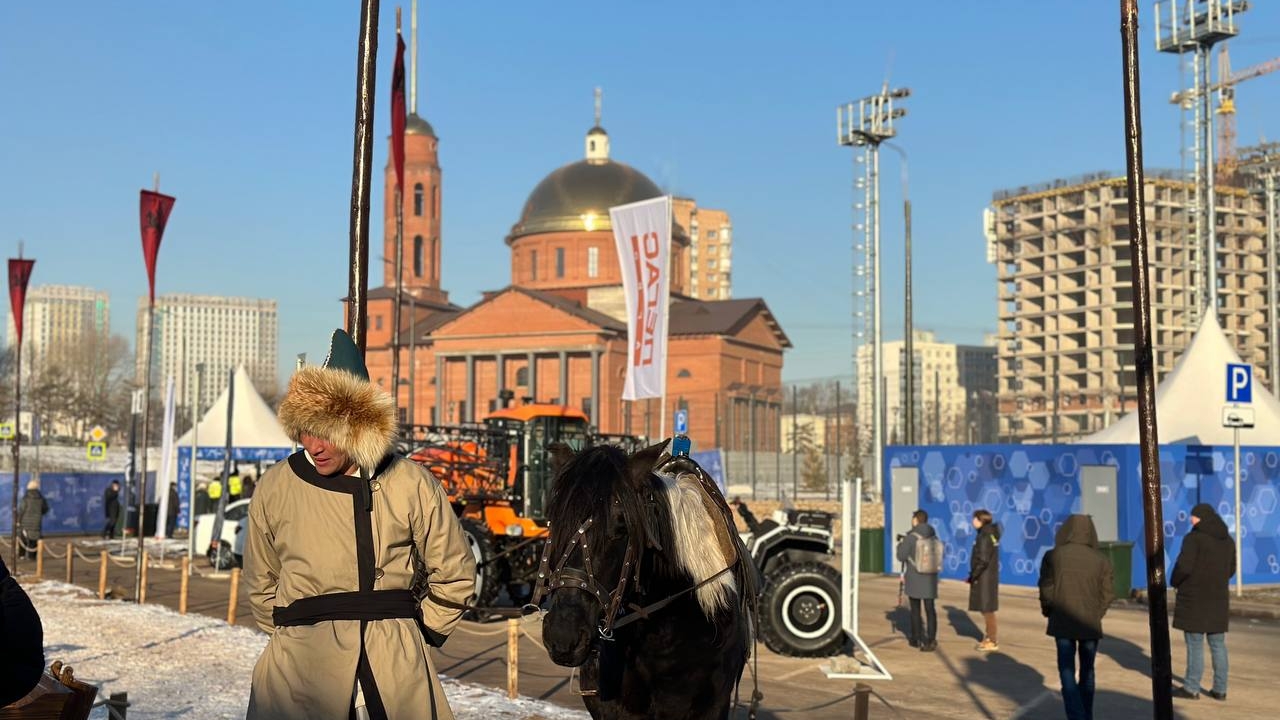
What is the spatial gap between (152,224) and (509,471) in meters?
6.34

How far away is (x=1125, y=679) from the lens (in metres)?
15.0

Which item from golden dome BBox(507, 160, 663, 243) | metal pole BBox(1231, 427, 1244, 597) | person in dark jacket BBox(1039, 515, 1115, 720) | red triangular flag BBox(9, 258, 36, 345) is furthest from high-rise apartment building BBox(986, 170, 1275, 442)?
person in dark jacket BBox(1039, 515, 1115, 720)

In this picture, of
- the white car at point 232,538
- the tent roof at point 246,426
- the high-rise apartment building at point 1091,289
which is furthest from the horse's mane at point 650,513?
the high-rise apartment building at point 1091,289

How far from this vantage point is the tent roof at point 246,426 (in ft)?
147

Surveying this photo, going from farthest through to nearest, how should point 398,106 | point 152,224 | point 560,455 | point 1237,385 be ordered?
point 1237,385, point 152,224, point 398,106, point 560,455

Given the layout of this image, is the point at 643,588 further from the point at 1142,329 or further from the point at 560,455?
the point at 1142,329

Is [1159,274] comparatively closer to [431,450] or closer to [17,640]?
[431,450]

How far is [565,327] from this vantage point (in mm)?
90375

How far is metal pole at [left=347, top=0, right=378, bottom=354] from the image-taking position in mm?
11188

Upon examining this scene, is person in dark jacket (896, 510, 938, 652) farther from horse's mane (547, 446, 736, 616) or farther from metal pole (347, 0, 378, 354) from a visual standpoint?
horse's mane (547, 446, 736, 616)

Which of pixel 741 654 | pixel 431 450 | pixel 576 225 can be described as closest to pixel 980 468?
pixel 431 450

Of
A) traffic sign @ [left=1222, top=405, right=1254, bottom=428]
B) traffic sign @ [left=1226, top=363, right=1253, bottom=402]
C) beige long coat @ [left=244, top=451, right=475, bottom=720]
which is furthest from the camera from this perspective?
traffic sign @ [left=1222, top=405, right=1254, bottom=428]

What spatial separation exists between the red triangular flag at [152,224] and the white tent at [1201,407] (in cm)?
1909

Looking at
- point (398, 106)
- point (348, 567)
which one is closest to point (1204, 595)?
point (398, 106)
